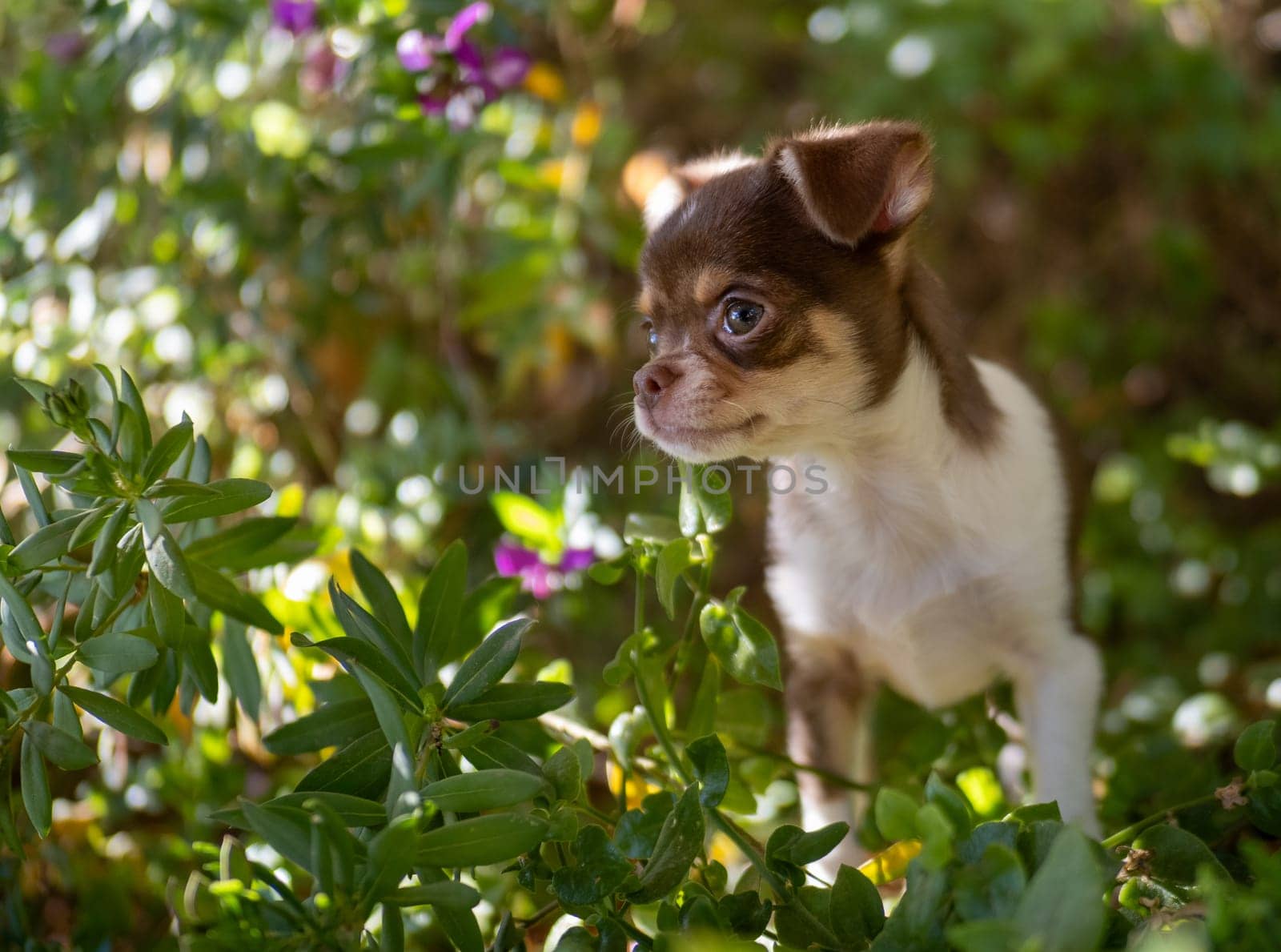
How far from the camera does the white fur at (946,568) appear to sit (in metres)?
2.12

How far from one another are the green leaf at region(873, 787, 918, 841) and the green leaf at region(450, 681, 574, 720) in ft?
1.59

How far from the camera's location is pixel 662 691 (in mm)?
1880

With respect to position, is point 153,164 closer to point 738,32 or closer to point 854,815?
point 738,32

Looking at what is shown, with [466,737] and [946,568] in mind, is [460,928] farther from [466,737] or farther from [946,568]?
[946,568]

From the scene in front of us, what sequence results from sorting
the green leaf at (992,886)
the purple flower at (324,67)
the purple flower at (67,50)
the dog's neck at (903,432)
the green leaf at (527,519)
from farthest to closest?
the purple flower at (67,50) → the purple flower at (324,67) → the green leaf at (527,519) → the dog's neck at (903,432) → the green leaf at (992,886)

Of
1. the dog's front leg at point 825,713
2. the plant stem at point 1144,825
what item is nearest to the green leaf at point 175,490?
the dog's front leg at point 825,713

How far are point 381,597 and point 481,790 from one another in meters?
0.46

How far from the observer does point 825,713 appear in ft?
7.77

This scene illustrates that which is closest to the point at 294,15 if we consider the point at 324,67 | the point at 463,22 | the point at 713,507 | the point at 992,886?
the point at 324,67

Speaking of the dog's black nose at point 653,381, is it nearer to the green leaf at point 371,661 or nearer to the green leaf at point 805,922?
the green leaf at point 371,661

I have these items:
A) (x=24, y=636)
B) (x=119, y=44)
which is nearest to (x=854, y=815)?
(x=24, y=636)

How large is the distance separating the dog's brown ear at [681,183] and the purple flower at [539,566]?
723 millimetres

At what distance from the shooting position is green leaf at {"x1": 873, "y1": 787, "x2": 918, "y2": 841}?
1.44 meters

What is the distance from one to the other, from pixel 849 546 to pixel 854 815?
57cm
